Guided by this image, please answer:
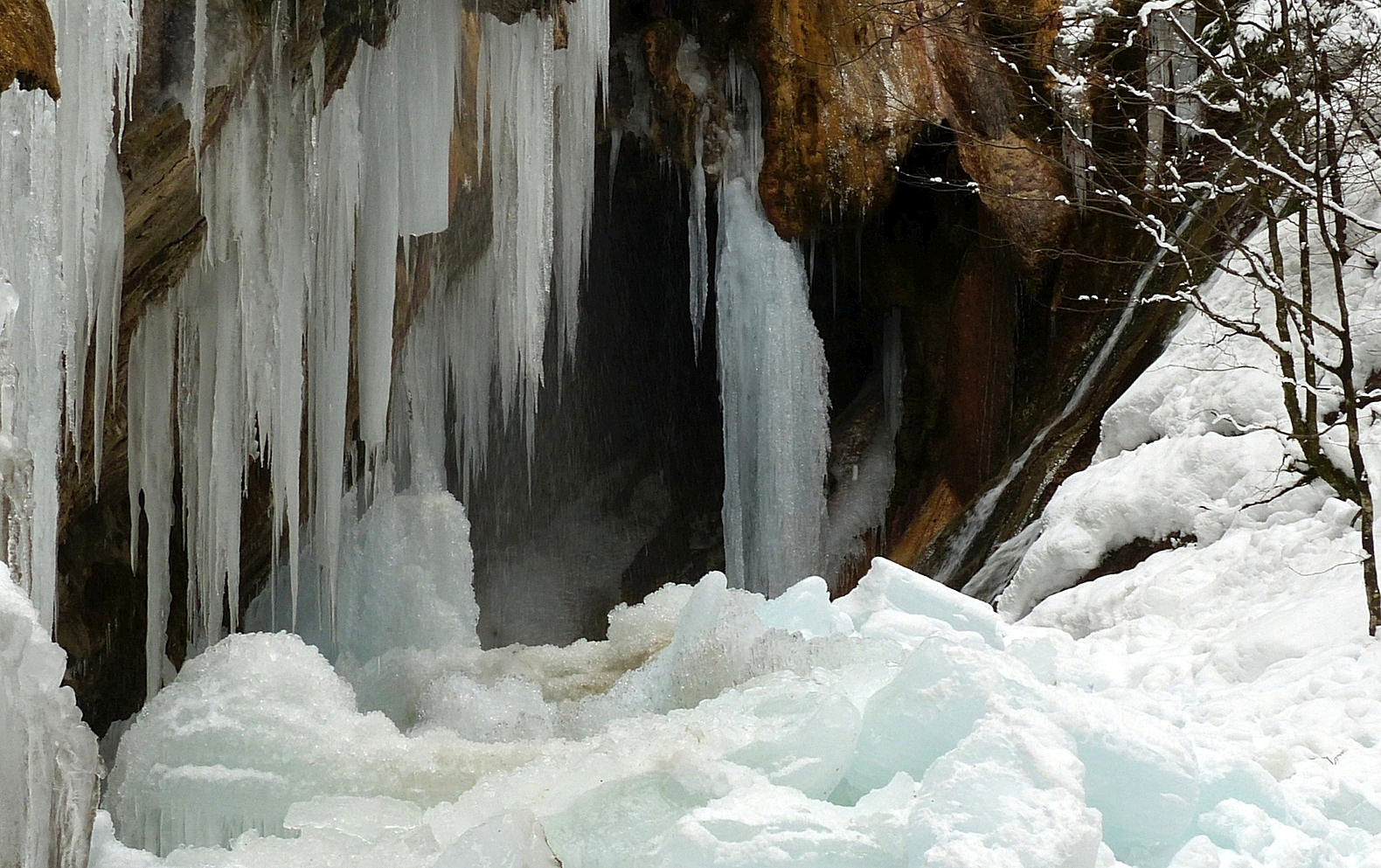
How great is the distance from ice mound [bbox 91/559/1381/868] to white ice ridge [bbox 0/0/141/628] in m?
0.76

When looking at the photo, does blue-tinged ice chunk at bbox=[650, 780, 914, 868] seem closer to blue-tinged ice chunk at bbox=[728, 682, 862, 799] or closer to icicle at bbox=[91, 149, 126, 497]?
blue-tinged ice chunk at bbox=[728, 682, 862, 799]

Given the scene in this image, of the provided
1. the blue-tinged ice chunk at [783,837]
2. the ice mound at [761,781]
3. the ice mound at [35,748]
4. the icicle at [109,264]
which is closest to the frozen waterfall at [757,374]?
the ice mound at [761,781]

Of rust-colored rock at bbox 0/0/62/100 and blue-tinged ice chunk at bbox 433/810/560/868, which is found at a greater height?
rust-colored rock at bbox 0/0/62/100

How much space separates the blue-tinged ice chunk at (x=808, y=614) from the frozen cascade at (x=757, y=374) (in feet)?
16.1

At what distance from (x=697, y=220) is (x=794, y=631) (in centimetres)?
609

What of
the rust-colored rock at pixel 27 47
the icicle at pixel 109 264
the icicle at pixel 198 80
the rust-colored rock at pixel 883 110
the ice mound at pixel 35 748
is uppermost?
the rust-colored rock at pixel 883 110

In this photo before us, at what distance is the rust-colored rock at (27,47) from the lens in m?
2.96

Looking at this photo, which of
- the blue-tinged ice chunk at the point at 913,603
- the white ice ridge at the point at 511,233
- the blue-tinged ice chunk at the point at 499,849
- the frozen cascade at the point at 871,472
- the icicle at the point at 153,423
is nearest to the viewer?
the blue-tinged ice chunk at the point at 499,849

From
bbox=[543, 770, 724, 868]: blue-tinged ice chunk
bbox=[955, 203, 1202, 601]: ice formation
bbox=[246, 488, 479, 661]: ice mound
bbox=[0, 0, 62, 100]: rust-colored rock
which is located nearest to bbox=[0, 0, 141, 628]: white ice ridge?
bbox=[0, 0, 62, 100]: rust-colored rock

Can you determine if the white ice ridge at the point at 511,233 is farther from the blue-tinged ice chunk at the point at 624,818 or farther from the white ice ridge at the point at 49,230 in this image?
the blue-tinged ice chunk at the point at 624,818

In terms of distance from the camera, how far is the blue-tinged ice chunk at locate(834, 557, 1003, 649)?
205 inches

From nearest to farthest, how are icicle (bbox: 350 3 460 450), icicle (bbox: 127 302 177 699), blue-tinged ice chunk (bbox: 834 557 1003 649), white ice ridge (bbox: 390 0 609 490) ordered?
blue-tinged ice chunk (bbox: 834 557 1003 649), icicle (bbox: 127 302 177 699), icicle (bbox: 350 3 460 450), white ice ridge (bbox: 390 0 609 490)

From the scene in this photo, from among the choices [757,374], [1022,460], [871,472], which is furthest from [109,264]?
[871,472]

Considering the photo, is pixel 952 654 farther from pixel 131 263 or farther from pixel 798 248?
pixel 798 248
